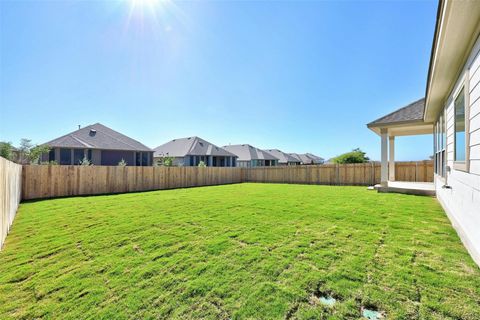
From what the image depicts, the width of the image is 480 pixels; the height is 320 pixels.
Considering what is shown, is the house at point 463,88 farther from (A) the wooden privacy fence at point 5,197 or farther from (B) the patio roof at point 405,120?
(A) the wooden privacy fence at point 5,197

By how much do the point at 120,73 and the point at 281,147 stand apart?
35158 mm

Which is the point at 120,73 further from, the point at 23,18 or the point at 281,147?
the point at 281,147

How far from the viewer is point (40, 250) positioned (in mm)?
3279

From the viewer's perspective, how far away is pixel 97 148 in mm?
17844

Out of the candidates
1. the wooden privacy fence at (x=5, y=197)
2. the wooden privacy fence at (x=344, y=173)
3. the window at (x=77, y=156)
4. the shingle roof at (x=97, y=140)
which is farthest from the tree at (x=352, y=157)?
the window at (x=77, y=156)

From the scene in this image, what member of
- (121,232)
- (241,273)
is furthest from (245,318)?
(121,232)

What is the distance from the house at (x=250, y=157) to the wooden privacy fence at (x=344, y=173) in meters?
15.1

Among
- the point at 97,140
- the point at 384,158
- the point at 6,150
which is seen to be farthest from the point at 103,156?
the point at 384,158

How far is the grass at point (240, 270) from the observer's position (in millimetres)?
1818

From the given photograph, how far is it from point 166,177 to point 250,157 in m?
19.8

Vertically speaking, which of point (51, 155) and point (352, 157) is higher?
point (352, 157)

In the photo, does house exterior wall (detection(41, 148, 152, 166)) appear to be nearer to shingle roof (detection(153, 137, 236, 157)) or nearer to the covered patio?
shingle roof (detection(153, 137, 236, 157))

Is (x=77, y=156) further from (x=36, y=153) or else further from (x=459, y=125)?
(x=459, y=125)

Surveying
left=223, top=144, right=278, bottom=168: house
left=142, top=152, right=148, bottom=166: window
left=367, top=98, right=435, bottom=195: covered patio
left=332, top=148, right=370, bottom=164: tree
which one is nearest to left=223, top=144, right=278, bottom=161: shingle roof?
left=223, top=144, right=278, bottom=168: house
